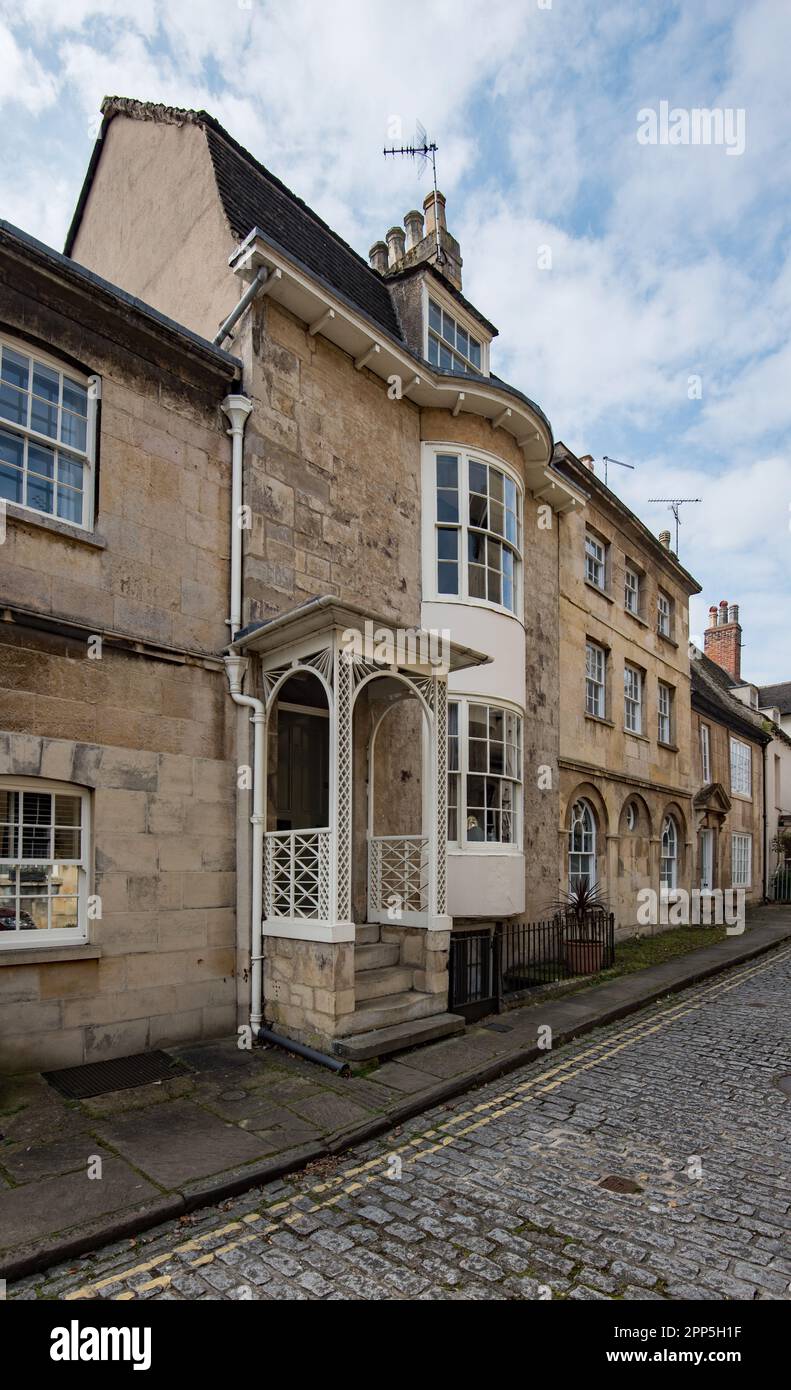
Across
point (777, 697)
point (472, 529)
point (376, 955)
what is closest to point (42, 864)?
point (376, 955)

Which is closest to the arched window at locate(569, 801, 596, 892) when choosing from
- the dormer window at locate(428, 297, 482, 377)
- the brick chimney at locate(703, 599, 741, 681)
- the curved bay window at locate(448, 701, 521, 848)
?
the curved bay window at locate(448, 701, 521, 848)

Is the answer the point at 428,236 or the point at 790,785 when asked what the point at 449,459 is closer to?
the point at 428,236

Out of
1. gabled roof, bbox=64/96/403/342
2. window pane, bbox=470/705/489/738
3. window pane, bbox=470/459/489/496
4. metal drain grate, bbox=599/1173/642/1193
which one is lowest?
metal drain grate, bbox=599/1173/642/1193

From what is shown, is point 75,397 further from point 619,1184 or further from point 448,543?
point 619,1184

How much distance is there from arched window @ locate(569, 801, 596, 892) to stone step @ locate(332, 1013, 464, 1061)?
25.3 feet

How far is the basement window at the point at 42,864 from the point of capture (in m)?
6.89

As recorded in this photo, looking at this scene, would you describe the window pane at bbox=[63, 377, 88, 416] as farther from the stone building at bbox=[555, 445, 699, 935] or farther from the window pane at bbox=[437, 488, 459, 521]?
the stone building at bbox=[555, 445, 699, 935]

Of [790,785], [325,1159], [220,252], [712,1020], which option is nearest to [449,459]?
[220,252]

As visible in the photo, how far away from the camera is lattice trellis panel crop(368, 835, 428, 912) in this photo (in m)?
9.38

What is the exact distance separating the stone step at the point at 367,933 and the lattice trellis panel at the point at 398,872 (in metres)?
0.32
